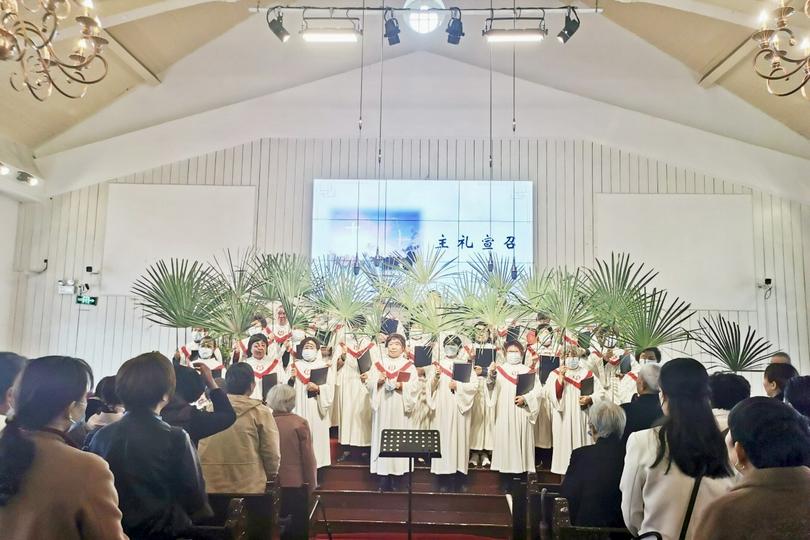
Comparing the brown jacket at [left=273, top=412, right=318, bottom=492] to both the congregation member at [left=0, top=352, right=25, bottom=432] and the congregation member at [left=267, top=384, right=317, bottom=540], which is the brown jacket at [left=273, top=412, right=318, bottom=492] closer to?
the congregation member at [left=267, top=384, right=317, bottom=540]

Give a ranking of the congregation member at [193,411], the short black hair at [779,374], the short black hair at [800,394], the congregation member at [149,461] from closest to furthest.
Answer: the congregation member at [149,461] → the short black hair at [800,394] → the congregation member at [193,411] → the short black hair at [779,374]

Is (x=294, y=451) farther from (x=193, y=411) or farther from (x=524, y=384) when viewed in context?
(x=524, y=384)

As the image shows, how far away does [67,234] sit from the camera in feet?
32.1

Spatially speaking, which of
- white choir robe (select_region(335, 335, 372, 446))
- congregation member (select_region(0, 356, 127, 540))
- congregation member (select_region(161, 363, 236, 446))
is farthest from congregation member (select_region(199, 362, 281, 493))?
white choir robe (select_region(335, 335, 372, 446))

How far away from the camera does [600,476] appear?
2.78 metres

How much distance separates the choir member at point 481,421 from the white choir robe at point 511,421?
0.35 ft

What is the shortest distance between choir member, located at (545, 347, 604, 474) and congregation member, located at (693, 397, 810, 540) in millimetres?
4273

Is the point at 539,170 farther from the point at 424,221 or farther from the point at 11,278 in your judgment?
the point at 11,278

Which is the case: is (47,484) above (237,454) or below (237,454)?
above

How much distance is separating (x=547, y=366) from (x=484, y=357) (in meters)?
0.58

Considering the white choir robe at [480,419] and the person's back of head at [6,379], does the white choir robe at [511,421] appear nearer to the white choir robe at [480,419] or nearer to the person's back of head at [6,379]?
the white choir robe at [480,419]

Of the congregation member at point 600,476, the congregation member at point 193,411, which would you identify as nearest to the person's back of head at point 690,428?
the congregation member at point 600,476

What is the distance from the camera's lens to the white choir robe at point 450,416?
5703 millimetres

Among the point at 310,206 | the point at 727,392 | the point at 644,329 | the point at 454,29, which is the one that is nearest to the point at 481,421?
the point at 644,329
